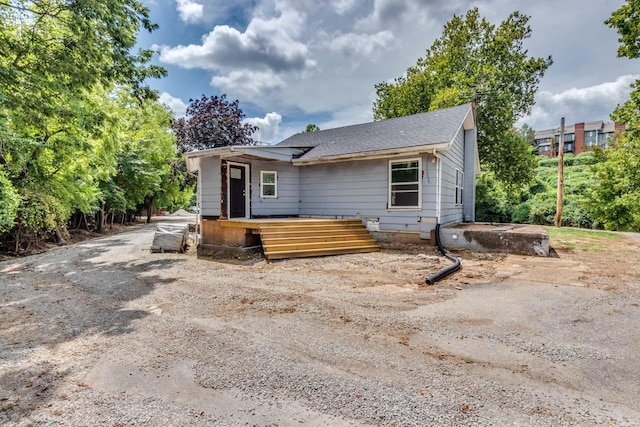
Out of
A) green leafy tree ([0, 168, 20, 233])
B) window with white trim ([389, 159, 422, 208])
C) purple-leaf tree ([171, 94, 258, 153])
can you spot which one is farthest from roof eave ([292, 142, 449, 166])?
purple-leaf tree ([171, 94, 258, 153])

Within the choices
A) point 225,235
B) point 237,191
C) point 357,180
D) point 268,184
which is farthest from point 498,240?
point 237,191

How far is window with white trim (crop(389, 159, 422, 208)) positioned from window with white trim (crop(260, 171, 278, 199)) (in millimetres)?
4041

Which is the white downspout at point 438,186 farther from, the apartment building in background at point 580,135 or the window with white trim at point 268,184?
the apartment building in background at point 580,135

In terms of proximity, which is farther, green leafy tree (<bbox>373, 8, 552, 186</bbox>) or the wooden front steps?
green leafy tree (<bbox>373, 8, 552, 186</bbox>)

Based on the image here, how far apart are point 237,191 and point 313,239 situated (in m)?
3.38

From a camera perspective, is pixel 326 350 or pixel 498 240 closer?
pixel 326 350

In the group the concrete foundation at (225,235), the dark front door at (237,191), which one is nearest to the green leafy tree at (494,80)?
the dark front door at (237,191)

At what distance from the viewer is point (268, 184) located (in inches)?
416

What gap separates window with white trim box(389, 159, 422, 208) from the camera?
8742 mm

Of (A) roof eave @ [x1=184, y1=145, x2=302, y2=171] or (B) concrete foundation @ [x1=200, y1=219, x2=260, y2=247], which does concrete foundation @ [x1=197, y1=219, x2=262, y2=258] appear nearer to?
(B) concrete foundation @ [x1=200, y1=219, x2=260, y2=247]

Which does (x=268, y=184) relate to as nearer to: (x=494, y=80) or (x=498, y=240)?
(x=498, y=240)

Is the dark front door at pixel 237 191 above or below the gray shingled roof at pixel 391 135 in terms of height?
below

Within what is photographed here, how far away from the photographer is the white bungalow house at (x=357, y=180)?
855 cm

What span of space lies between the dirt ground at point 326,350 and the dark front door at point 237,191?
4.15m
